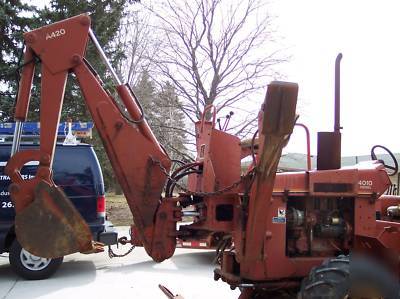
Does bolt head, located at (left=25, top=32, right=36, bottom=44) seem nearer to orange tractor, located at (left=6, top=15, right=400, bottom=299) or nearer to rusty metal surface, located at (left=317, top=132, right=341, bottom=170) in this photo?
orange tractor, located at (left=6, top=15, right=400, bottom=299)

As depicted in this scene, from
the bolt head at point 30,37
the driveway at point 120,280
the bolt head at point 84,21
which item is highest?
the bolt head at point 84,21

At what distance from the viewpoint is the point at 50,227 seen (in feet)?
16.1

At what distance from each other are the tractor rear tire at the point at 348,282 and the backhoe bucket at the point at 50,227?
2180 millimetres

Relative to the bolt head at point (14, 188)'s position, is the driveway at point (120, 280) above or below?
below

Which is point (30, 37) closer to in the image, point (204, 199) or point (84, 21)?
point (84, 21)

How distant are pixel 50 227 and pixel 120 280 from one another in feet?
13.2

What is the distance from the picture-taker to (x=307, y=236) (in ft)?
17.2

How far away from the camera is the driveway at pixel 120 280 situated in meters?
7.68

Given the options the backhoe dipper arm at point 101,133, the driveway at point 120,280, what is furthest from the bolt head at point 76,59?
the driveway at point 120,280

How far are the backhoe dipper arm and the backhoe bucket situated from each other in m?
0.02

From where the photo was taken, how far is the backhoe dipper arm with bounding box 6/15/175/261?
5062 mm

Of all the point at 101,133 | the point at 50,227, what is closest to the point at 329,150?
the point at 101,133

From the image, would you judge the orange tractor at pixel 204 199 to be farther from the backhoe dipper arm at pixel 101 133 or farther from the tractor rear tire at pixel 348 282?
the tractor rear tire at pixel 348 282

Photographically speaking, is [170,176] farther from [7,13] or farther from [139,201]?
[7,13]
